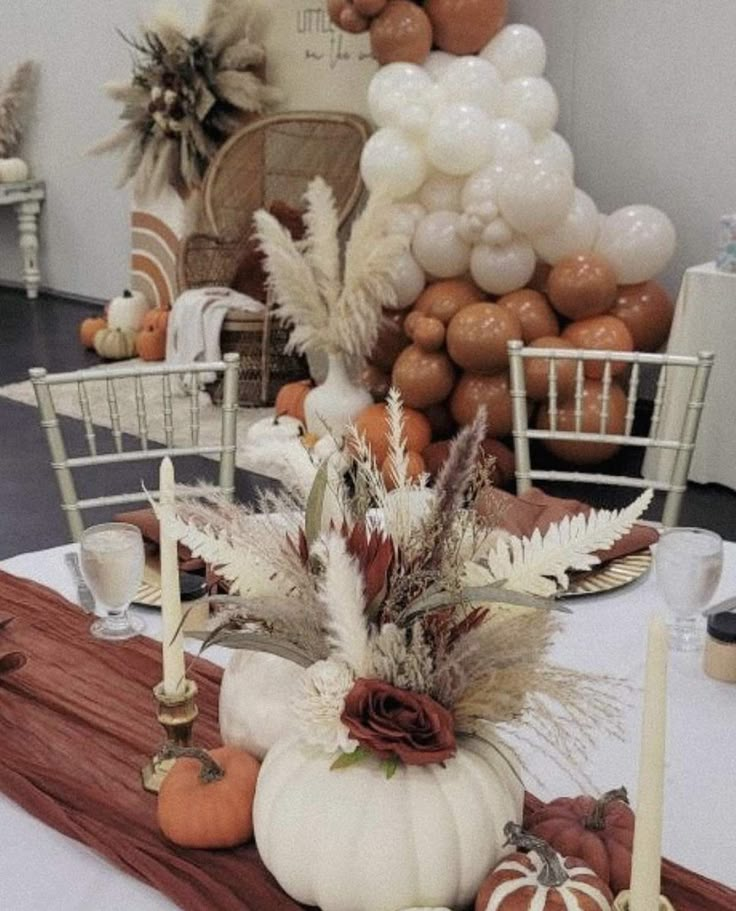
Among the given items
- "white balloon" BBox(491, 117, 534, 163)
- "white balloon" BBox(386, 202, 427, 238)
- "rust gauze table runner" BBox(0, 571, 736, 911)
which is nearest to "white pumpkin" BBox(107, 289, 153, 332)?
"white balloon" BBox(386, 202, 427, 238)

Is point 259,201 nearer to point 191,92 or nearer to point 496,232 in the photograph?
point 191,92

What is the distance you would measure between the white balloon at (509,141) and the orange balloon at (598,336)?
55cm

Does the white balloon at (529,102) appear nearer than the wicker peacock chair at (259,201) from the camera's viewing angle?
Yes

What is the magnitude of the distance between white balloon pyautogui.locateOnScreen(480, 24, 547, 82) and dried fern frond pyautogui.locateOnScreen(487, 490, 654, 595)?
11.0 feet

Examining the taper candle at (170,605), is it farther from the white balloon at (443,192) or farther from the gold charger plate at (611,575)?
the white balloon at (443,192)

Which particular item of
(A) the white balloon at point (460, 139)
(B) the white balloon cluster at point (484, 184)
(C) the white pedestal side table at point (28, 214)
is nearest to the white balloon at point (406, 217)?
(B) the white balloon cluster at point (484, 184)

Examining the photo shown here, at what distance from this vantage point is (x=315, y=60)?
517 cm

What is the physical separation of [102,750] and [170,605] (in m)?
0.21

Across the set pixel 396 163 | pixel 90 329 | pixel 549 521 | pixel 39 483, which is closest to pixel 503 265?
pixel 396 163

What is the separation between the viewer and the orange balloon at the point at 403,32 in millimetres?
Answer: 3965

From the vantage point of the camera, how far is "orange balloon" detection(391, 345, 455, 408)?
12.5ft

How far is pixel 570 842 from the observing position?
878 mm

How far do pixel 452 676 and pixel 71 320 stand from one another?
587cm

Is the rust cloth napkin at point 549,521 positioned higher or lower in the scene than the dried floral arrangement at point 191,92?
lower
